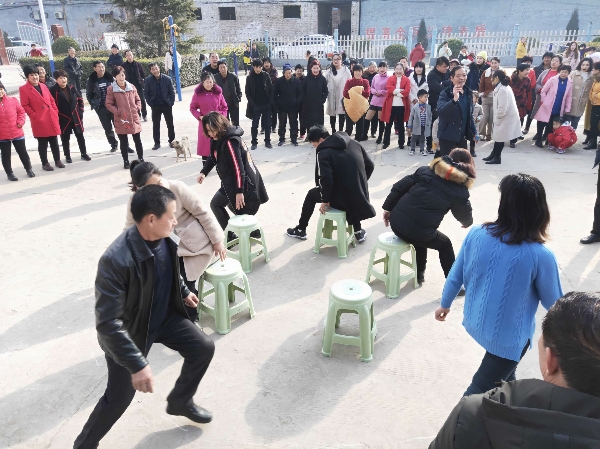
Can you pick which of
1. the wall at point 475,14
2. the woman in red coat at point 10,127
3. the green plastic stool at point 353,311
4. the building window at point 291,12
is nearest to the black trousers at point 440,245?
the green plastic stool at point 353,311

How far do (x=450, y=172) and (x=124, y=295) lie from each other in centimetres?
263

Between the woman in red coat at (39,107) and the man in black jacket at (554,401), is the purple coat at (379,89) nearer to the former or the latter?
the woman in red coat at (39,107)

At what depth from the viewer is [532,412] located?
118 cm

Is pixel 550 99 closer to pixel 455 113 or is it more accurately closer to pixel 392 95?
pixel 392 95

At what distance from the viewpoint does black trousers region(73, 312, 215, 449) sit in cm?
243

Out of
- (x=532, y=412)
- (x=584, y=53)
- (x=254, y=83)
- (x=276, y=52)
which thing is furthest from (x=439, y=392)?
(x=276, y=52)

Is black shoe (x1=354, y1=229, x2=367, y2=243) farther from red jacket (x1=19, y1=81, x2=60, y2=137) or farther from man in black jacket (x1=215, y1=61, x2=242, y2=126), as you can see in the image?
red jacket (x1=19, y1=81, x2=60, y2=137)

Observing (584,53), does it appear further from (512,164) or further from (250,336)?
(250,336)

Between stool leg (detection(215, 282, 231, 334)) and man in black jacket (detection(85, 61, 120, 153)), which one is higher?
man in black jacket (detection(85, 61, 120, 153))

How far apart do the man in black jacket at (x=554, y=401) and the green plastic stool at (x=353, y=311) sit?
1971mm

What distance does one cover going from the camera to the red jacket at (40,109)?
7483mm

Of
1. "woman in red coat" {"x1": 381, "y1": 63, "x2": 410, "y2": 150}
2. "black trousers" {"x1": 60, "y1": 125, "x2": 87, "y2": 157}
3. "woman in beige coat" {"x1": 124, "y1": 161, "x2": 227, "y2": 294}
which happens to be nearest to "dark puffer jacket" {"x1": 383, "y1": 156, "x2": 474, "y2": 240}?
"woman in beige coat" {"x1": 124, "y1": 161, "x2": 227, "y2": 294}

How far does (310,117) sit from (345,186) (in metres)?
4.83

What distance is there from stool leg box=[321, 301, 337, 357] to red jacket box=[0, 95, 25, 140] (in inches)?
250
